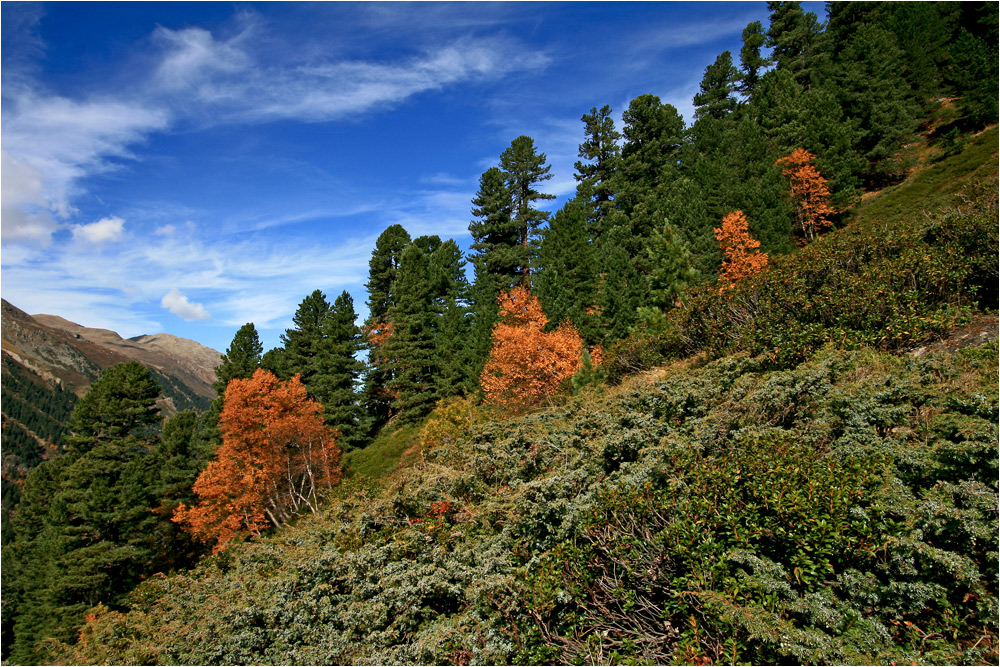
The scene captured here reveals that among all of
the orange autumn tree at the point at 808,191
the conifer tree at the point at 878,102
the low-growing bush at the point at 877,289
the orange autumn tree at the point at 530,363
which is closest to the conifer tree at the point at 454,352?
the orange autumn tree at the point at 530,363

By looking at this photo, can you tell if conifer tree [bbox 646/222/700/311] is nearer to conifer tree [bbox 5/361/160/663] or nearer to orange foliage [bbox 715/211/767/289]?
orange foliage [bbox 715/211/767/289]

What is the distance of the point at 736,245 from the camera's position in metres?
29.8

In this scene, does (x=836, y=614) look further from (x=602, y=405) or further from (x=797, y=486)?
(x=602, y=405)

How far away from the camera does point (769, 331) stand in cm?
1130

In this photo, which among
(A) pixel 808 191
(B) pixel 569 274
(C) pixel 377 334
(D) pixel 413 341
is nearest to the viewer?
(B) pixel 569 274

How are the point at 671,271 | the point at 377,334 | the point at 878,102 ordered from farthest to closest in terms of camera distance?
the point at 377,334
the point at 878,102
the point at 671,271

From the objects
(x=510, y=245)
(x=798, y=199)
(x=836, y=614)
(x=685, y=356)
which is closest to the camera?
(x=836, y=614)

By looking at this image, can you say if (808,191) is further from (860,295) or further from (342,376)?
(342,376)

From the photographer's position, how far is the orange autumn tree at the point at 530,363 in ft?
82.5

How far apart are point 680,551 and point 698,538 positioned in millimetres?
250

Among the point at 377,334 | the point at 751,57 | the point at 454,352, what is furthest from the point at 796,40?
the point at 377,334

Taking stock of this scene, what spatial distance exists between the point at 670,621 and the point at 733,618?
1072 millimetres

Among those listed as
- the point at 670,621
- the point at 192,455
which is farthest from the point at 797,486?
the point at 192,455

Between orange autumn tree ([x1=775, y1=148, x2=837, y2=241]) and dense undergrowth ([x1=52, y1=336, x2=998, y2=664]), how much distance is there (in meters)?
32.1
